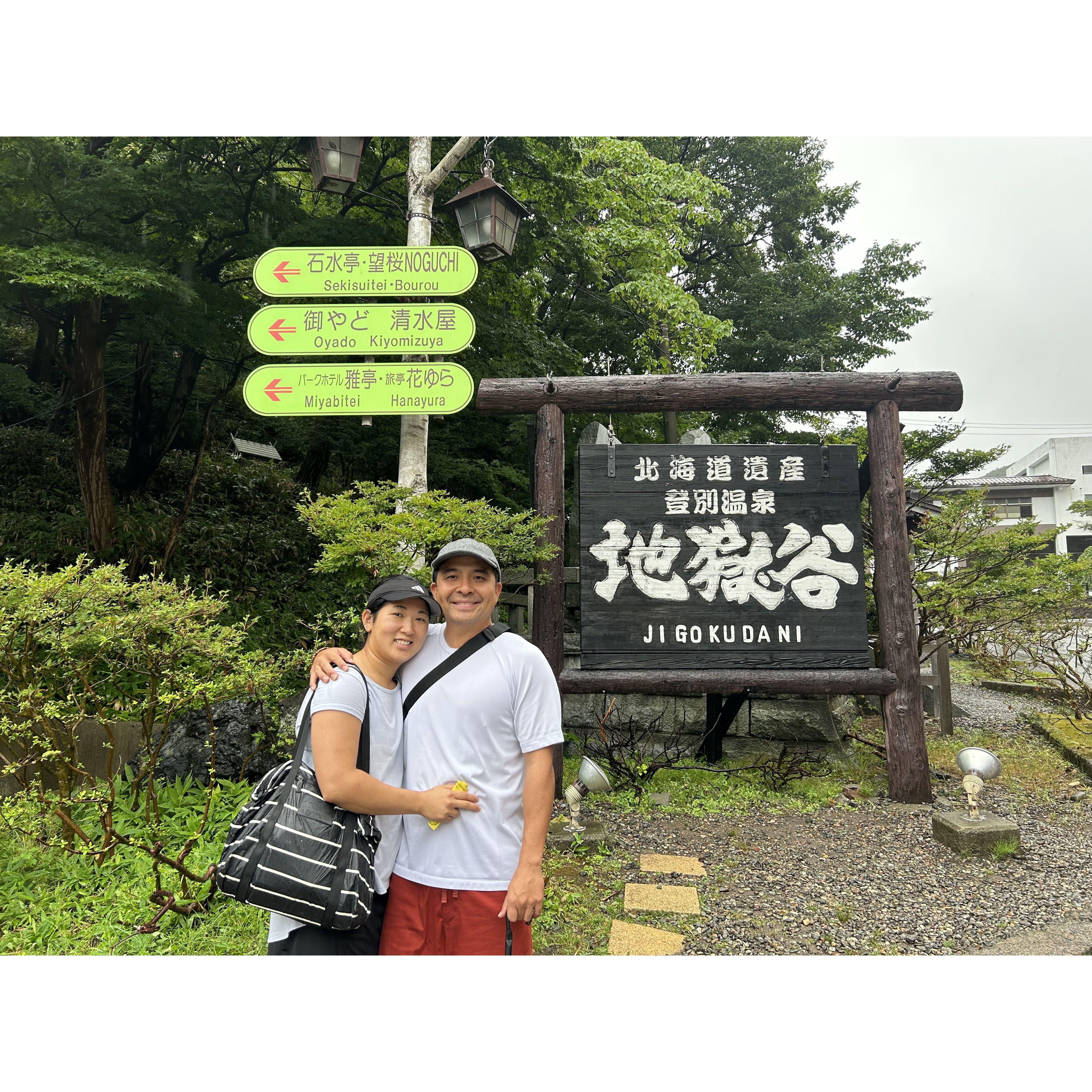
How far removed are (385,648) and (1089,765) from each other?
6.39 m

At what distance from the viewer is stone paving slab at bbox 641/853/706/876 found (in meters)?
3.73

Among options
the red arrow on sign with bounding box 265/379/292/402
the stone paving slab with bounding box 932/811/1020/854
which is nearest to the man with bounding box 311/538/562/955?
the red arrow on sign with bounding box 265/379/292/402

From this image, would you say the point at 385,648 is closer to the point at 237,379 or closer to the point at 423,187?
the point at 423,187

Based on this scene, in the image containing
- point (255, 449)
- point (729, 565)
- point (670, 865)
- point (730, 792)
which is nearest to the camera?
point (670, 865)

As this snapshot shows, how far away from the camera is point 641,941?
3041mm

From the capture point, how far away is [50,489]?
8.30m

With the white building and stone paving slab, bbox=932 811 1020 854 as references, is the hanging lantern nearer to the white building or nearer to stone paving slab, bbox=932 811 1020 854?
stone paving slab, bbox=932 811 1020 854

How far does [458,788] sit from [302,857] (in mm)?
462

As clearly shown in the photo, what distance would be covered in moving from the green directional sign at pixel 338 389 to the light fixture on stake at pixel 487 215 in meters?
1.23

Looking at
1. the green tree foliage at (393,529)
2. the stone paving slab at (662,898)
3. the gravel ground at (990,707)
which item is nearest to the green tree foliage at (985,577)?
the gravel ground at (990,707)

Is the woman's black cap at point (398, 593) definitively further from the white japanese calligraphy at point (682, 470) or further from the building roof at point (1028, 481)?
the building roof at point (1028, 481)

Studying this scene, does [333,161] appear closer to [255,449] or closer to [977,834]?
[977,834]

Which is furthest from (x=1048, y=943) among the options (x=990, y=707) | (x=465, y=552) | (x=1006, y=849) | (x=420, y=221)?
(x=990, y=707)

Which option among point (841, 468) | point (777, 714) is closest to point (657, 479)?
point (841, 468)
